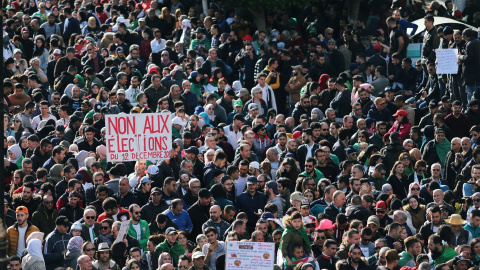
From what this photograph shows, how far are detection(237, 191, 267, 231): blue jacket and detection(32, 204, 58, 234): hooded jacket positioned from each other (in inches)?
114

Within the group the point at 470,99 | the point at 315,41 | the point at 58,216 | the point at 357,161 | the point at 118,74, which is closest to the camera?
the point at 58,216

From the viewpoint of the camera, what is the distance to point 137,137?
17.5 metres

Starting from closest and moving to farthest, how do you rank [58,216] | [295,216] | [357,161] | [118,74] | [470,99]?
[295,216] → [58,216] → [357,161] → [470,99] → [118,74]

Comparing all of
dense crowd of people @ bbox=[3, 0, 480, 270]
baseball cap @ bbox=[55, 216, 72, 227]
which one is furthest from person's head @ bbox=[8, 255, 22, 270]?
baseball cap @ bbox=[55, 216, 72, 227]

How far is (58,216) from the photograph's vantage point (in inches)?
662

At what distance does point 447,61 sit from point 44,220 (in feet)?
28.6

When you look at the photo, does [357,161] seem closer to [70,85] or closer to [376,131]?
[376,131]

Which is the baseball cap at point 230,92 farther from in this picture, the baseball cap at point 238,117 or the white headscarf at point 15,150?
the white headscarf at point 15,150

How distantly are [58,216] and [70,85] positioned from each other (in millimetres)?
7644

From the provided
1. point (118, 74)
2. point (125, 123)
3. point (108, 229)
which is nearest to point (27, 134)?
point (118, 74)

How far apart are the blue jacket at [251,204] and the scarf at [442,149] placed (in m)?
3.80

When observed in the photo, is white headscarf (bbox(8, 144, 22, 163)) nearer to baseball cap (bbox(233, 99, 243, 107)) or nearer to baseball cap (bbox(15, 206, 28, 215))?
baseball cap (bbox(15, 206, 28, 215))

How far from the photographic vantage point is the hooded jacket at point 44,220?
55.9 ft

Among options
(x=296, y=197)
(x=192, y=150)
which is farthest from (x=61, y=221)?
(x=192, y=150)
